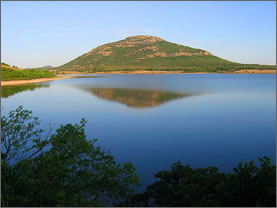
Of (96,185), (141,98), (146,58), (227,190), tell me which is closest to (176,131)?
(227,190)

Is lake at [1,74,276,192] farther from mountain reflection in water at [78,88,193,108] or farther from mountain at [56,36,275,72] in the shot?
mountain at [56,36,275,72]

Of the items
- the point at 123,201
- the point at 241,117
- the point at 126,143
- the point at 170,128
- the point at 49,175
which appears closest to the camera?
the point at 49,175

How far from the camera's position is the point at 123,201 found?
6285 mm

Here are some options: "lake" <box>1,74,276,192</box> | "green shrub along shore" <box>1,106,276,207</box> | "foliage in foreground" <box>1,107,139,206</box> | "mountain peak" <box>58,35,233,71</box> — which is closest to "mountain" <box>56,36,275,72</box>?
"mountain peak" <box>58,35,233,71</box>

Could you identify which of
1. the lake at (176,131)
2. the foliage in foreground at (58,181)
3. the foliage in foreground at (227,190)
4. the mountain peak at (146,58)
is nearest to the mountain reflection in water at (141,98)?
the lake at (176,131)

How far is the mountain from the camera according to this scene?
14975 cm

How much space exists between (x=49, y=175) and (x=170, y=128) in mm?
10812

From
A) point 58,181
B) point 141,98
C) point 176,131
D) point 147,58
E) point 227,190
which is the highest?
point 147,58

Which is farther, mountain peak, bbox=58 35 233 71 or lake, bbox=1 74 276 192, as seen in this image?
mountain peak, bbox=58 35 233 71

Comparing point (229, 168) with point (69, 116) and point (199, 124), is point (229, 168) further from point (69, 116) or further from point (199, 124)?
point (69, 116)

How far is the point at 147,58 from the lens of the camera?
165 metres

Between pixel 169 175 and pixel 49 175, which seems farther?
pixel 169 175

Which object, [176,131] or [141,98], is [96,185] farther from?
[141,98]

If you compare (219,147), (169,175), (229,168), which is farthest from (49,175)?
(219,147)
